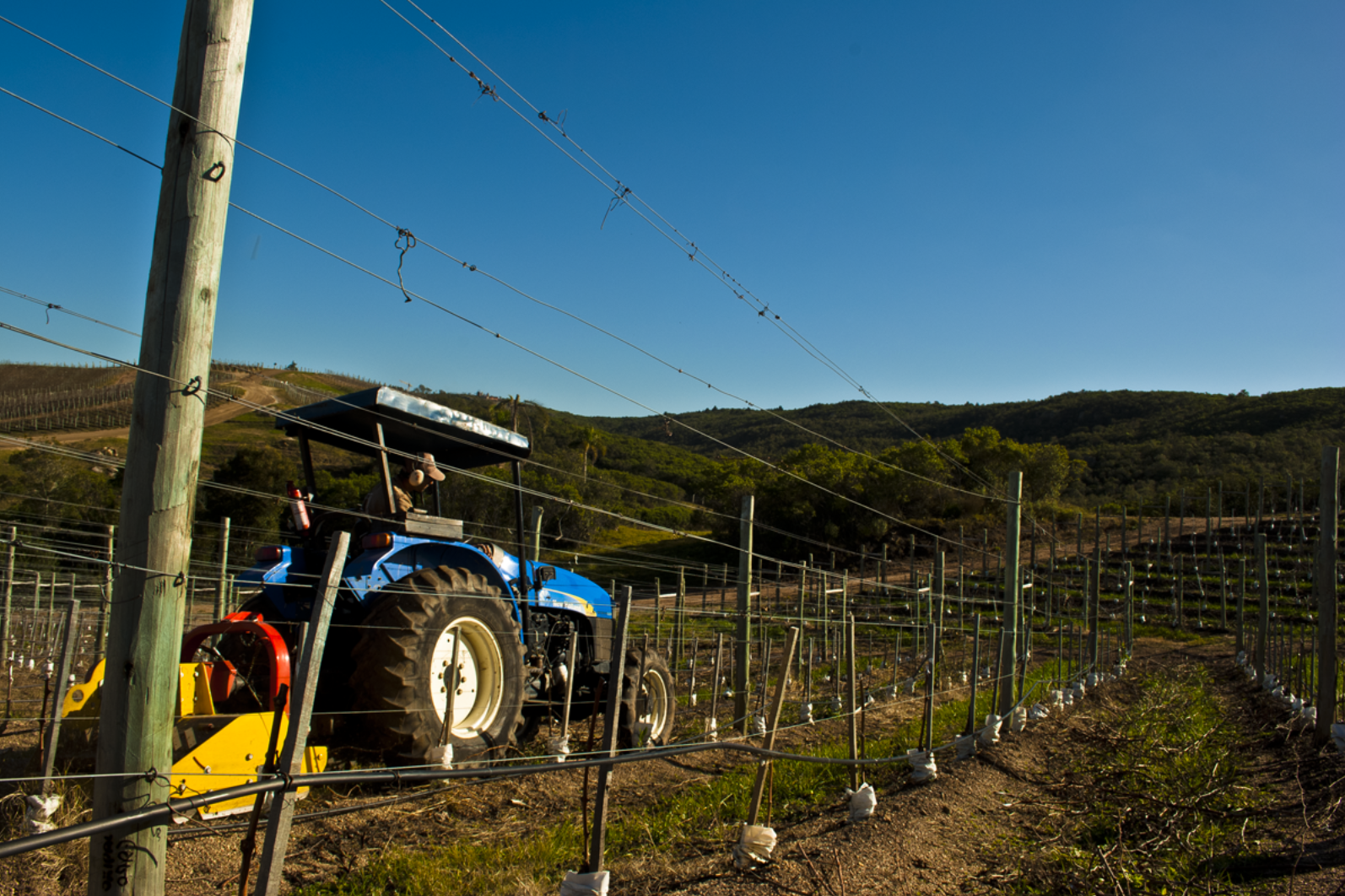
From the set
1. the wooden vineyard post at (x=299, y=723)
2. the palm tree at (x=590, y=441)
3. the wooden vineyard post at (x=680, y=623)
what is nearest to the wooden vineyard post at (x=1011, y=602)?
the wooden vineyard post at (x=680, y=623)

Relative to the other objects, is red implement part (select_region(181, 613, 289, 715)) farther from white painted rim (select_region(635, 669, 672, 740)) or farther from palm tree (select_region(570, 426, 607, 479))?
palm tree (select_region(570, 426, 607, 479))

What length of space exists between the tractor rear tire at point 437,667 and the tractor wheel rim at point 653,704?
5.34ft

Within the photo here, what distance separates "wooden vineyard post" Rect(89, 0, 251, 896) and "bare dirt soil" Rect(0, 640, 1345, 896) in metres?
0.96

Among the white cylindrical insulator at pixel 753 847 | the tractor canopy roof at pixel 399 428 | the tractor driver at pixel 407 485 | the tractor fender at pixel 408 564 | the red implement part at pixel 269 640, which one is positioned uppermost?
the tractor canopy roof at pixel 399 428

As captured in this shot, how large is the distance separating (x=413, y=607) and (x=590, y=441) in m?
47.0

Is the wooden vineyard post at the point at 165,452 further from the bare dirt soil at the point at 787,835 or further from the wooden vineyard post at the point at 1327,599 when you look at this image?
the wooden vineyard post at the point at 1327,599

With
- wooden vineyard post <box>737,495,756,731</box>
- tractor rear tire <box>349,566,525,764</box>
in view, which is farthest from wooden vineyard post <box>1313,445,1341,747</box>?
tractor rear tire <box>349,566,525,764</box>

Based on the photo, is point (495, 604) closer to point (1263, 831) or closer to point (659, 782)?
point (659, 782)

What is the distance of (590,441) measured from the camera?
2032 inches

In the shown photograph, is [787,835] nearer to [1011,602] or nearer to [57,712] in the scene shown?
[57,712]

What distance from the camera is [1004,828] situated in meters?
5.52

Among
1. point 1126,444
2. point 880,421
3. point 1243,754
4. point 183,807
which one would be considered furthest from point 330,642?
point 880,421

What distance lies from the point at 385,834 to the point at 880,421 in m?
84.5

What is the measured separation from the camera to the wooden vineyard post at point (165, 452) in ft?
8.39
